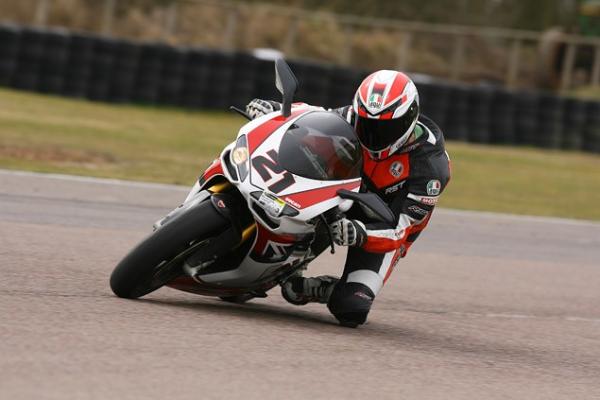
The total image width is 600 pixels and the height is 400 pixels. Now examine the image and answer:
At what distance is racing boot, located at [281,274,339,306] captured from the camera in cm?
681

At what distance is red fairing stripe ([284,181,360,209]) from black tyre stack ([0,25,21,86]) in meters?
14.5

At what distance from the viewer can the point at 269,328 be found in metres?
6.08

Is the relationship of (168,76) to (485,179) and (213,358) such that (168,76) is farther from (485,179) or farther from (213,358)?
(213,358)

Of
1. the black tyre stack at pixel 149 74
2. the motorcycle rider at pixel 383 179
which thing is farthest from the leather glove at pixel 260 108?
the black tyre stack at pixel 149 74

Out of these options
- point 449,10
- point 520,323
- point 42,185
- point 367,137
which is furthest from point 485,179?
point 449,10

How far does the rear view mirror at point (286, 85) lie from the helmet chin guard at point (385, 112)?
0.36m

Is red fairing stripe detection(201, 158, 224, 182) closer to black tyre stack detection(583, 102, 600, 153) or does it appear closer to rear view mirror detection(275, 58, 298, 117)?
rear view mirror detection(275, 58, 298, 117)

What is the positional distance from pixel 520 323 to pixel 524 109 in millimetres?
14537

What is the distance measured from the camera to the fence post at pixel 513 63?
29.4 metres

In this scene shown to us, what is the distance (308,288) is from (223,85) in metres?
14.6

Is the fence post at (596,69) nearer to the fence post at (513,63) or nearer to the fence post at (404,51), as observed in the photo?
the fence post at (513,63)

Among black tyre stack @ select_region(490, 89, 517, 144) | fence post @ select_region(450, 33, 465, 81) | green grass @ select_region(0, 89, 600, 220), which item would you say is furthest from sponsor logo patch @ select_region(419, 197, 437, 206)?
fence post @ select_region(450, 33, 465, 81)

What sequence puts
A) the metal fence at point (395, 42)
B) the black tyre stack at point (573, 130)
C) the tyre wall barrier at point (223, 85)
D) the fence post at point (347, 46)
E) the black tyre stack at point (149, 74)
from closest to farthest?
1. the tyre wall barrier at point (223, 85)
2. the black tyre stack at point (149, 74)
3. the black tyre stack at point (573, 130)
4. the metal fence at point (395, 42)
5. the fence post at point (347, 46)

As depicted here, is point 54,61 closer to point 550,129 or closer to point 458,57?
point 550,129
